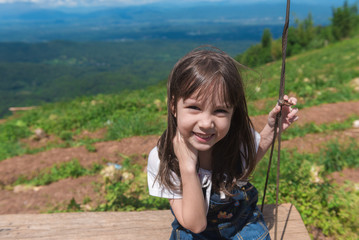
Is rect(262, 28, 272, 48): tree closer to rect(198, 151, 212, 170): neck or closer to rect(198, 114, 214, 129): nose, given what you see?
rect(198, 151, 212, 170): neck

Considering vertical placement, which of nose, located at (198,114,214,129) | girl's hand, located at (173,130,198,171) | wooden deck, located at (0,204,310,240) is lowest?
wooden deck, located at (0,204,310,240)

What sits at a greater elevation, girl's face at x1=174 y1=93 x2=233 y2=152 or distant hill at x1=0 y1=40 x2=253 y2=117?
girl's face at x1=174 y1=93 x2=233 y2=152

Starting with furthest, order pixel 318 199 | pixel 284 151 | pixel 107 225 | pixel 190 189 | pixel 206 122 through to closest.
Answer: pixel 284 151 < pixel 318 199 < pixel 107 225 < pixel 190 189 < pixel 206 122

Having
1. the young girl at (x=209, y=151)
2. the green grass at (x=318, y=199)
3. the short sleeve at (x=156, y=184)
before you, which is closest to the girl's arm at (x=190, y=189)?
the young girl at (x=209, y=151)

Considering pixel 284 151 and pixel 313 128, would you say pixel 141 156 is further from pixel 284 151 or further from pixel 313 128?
pixel 313 128

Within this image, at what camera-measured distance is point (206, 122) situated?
1105 millimetres

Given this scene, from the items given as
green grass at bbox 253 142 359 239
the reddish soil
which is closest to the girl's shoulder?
green grass at bbox 253 142 359 239

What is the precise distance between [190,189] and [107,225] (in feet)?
2.80

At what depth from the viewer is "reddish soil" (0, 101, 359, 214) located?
3.27m

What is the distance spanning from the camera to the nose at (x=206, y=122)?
1.10 metres

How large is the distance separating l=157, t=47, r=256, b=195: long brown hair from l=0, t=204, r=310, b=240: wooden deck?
0.54 metres

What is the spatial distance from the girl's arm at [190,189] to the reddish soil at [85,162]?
210cm

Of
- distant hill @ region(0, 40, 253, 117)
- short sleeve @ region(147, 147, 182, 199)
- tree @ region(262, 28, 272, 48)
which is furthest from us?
distant hill @ region(0, 40, 253, 117)

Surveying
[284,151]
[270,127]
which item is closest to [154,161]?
[270,127]
